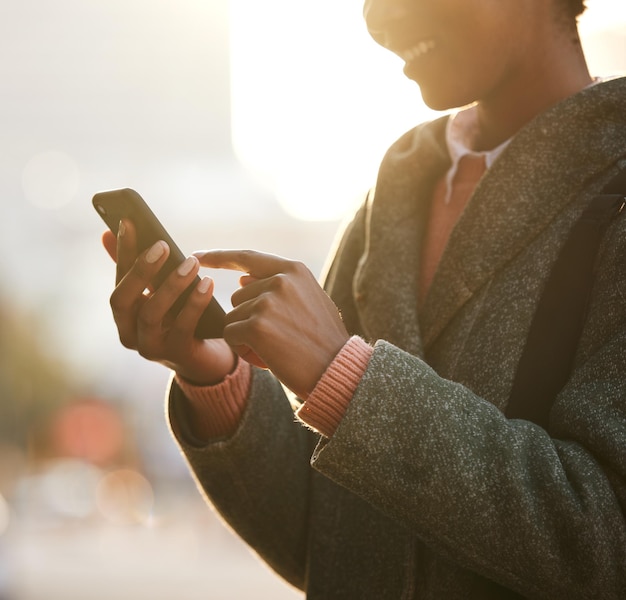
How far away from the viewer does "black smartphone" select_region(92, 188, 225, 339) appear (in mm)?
1932

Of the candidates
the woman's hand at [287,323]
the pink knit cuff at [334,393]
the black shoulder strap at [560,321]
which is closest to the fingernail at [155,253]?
the woman's hand at [287,323]

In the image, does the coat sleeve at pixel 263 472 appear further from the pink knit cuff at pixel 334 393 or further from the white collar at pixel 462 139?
the white collar at pixel 462 139

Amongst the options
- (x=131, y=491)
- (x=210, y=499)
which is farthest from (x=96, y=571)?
(x=131, y=491)

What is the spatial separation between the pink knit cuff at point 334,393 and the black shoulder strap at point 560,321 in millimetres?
Result: 328

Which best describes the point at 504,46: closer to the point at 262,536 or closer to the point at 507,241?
the point at 507,241

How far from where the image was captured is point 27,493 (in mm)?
38625

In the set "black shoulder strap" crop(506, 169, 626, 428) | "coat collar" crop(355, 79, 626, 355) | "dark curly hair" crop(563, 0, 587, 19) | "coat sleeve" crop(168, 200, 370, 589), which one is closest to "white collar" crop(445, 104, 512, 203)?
"coat collar" crop(355, 79, 626, 355)

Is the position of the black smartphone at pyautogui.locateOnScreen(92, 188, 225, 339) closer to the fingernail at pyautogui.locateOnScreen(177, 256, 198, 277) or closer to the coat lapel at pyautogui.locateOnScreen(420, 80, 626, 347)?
the fingernail at pyautogui.locateOnScreen(177, 256, 198, 277)

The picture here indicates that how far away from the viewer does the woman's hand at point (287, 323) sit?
1708mm

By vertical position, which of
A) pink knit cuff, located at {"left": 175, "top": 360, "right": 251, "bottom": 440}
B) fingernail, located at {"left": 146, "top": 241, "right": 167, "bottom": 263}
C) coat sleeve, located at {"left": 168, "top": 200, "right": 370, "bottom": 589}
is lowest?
coat sleeve, located at {"left": 168, "top": 200, "right": 370, "bottom": 589}

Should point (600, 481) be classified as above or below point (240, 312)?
below

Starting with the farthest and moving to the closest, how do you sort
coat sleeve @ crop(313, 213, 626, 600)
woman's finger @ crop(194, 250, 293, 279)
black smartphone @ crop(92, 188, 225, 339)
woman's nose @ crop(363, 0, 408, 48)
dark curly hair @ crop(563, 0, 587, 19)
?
dark curly hair @ crop(563, 0, 587, 19)
woman's nose @ crop(363, 0, 408, 48)
black smartphone @ crop(92, 188, 225, 339)
woman's finger @ crop(194, 250, 293, 279)
coat sleeve @ crop(313, 213, 626, 600)

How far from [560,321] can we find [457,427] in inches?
12.6

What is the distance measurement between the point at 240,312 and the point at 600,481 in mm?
636
